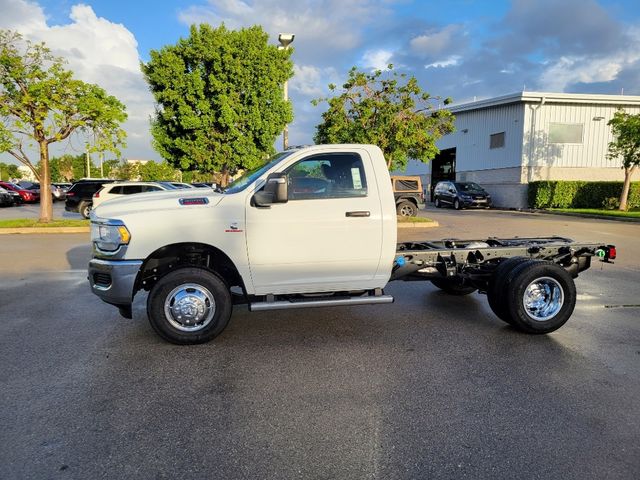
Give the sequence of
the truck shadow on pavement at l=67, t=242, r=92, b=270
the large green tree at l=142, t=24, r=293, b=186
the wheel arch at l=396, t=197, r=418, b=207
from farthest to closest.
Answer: the large green tree at l=142, t=24, r=293, b=186, the wheel arch at l=396, t=197, r=418, b=207, the truck shadow on pavement at l=67, t=242, r=92, b=270

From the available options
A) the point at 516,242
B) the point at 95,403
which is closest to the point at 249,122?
the point at 516,242

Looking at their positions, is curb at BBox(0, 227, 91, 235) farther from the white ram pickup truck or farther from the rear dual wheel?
the rear dual wheel

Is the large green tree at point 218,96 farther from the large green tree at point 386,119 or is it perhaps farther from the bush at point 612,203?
the bush at point 612,203

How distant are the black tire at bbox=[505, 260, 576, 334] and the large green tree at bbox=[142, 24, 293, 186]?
16916mm

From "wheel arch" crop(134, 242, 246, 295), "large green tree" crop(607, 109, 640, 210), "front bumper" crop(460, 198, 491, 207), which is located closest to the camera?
"wheel arch" crop(134, 242, 246, 295)

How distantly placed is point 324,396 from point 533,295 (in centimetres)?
295

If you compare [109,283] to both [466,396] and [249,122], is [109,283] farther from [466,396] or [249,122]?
[249,122]

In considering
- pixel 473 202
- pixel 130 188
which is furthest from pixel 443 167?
pixel 130 188

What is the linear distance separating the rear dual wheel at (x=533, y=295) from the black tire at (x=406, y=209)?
1357cm

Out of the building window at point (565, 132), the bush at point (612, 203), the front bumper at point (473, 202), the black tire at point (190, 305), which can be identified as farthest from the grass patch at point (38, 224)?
the building window at point (565, 132)

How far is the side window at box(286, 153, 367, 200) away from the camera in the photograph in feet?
16.4

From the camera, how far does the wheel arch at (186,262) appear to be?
4918mm

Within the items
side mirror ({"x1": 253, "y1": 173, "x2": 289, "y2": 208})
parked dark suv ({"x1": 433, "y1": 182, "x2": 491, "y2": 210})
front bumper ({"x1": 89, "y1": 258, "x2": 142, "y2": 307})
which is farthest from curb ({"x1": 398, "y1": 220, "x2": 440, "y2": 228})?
front bumper ({"x1": 89, "y1": 258, "x2": 142, "y2": 307})

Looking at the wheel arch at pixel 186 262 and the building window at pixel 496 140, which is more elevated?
the building window at pixel 496 140
